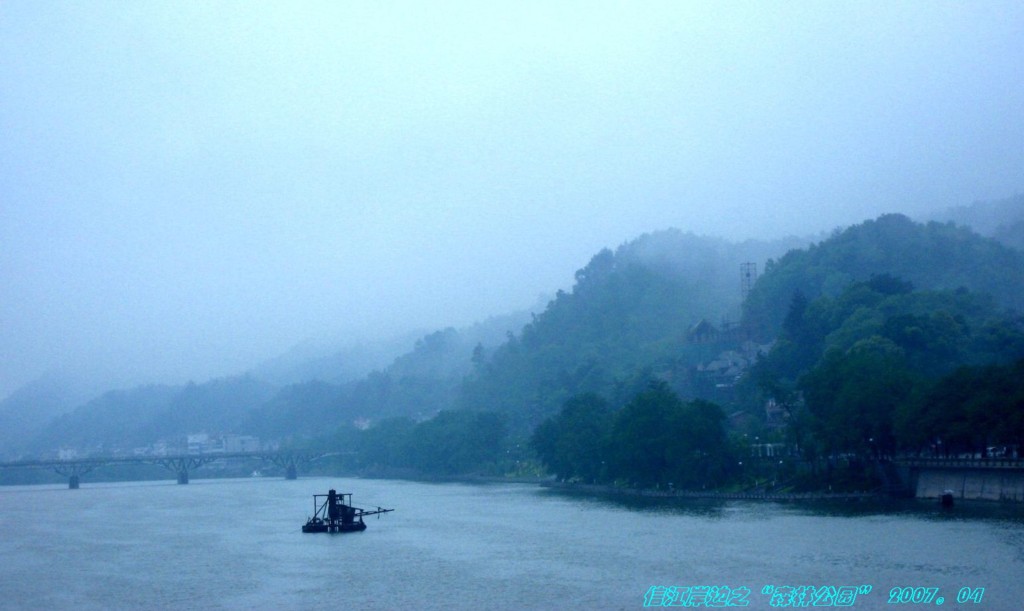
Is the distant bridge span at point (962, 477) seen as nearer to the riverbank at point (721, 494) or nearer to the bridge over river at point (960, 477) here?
the bridge over river at point (960, 477)

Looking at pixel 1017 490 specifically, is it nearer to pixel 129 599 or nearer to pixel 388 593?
pixel 388 593

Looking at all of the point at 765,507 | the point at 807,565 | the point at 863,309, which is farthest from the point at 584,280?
the point at 807,565

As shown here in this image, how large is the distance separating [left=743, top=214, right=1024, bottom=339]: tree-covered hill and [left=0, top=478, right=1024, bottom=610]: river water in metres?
55.7

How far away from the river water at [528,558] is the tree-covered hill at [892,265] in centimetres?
5573

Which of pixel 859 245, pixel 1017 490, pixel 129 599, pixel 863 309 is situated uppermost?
pixel 859 245

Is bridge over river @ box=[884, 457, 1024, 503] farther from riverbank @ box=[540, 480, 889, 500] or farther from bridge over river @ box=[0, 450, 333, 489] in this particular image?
bridge over river @ box=[0, 450, 333, 489]

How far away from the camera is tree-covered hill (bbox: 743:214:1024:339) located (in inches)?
4085

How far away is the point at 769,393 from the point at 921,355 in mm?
11846

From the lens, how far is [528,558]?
35.2 meters

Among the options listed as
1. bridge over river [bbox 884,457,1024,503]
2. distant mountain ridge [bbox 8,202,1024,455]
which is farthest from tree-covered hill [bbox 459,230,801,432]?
bridge over river [bbox 884,457,1024,503]

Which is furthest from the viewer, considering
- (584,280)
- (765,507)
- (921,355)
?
(584,280)

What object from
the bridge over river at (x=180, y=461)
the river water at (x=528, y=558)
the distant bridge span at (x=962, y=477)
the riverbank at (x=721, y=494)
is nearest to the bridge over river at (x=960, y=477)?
the distant bridge span at (x=962, y=477)

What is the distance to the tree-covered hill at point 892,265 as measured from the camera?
4085 inches

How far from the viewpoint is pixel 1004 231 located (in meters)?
133
